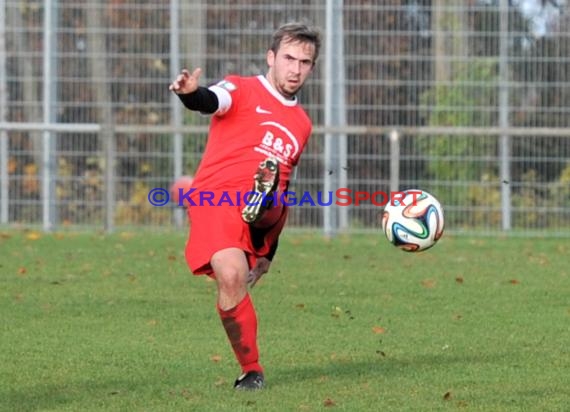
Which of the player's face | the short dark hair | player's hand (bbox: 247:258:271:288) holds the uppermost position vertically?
the short dark hair

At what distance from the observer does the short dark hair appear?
25.6 ft

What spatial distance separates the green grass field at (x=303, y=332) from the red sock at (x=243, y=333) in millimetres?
170

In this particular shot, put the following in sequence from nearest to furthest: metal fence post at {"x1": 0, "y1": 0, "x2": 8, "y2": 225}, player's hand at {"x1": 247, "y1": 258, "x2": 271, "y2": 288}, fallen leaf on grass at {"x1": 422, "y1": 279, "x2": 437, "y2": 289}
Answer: player's hand at {"x1": 247, "y1": 258, "x2": 271, "y2": 288} < fallen leaf on grass at {"x1": 422, "y1": 279, "x2": 437, "y2": 289} < metal fence post at {"x1": 0, "y1": 0, "x2": 8, "y2": 225}

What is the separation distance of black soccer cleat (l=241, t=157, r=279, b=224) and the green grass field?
87 cm

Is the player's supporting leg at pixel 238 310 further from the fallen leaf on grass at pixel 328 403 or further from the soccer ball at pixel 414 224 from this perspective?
the soccer ball at pixel 414 224

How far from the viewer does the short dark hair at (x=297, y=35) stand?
782 centimetres

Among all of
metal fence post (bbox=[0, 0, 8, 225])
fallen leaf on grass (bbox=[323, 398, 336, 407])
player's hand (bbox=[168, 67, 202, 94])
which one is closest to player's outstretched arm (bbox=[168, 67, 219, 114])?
player's hand (bbox=[168, 67, 202, 94])

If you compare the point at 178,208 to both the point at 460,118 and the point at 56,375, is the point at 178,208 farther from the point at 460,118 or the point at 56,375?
the point at 56,375

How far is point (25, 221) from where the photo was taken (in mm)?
19125

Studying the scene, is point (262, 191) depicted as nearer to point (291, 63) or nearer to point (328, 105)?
point (291, 63)

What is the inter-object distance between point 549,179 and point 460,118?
1.31 metres

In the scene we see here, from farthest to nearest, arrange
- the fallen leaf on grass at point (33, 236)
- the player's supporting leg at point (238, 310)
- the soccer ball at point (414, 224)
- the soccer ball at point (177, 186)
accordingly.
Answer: the soccer ball at point (177, 186) → the fallen leaf on grass at point (33, 236) → the soccer ball at point (414, 224) → the player's supporting leg at point (238, 310)

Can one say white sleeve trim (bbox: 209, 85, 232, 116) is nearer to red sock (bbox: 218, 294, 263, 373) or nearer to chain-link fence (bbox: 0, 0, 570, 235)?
red sock (bbox: 218, 294, 263, 373)

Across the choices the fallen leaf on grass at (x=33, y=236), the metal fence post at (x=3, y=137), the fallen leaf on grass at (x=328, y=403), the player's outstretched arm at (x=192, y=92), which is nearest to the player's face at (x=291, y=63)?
the player's outstretched arm at (x=192, y=92)
